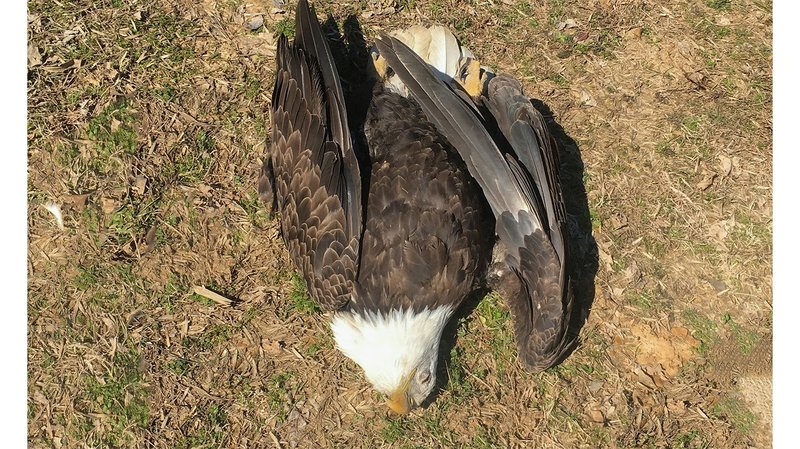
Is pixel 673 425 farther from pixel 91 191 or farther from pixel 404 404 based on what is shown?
pixel 91 191

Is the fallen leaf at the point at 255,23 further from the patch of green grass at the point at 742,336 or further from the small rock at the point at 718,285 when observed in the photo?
the patch of green grass at the point at 742,336

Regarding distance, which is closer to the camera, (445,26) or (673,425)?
(673,425)

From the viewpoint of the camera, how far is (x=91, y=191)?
4.72m

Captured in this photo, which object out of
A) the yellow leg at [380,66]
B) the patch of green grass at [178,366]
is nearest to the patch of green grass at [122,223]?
the patch of green grass at [178,366]

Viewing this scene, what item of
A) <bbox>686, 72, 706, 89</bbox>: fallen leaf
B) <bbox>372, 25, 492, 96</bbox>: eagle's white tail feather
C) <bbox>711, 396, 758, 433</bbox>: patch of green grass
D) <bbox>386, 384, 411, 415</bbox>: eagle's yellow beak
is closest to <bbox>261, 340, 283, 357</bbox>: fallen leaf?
<bbox>386, 384, 411, 415</bbox>: eagle's yellow beak

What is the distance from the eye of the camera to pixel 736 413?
4.81 meters

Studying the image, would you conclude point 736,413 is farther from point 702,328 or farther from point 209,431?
point 209,431

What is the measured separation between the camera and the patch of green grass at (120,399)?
4508 millimetres

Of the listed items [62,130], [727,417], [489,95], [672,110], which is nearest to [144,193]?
[62,130]

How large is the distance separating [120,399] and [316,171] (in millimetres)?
2131

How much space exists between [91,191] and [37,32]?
1195 millimetres

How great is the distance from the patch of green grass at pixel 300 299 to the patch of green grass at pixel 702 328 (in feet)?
8.86

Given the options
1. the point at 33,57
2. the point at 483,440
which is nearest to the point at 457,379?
the point at 483,440

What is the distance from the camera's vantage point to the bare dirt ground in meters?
4.61
